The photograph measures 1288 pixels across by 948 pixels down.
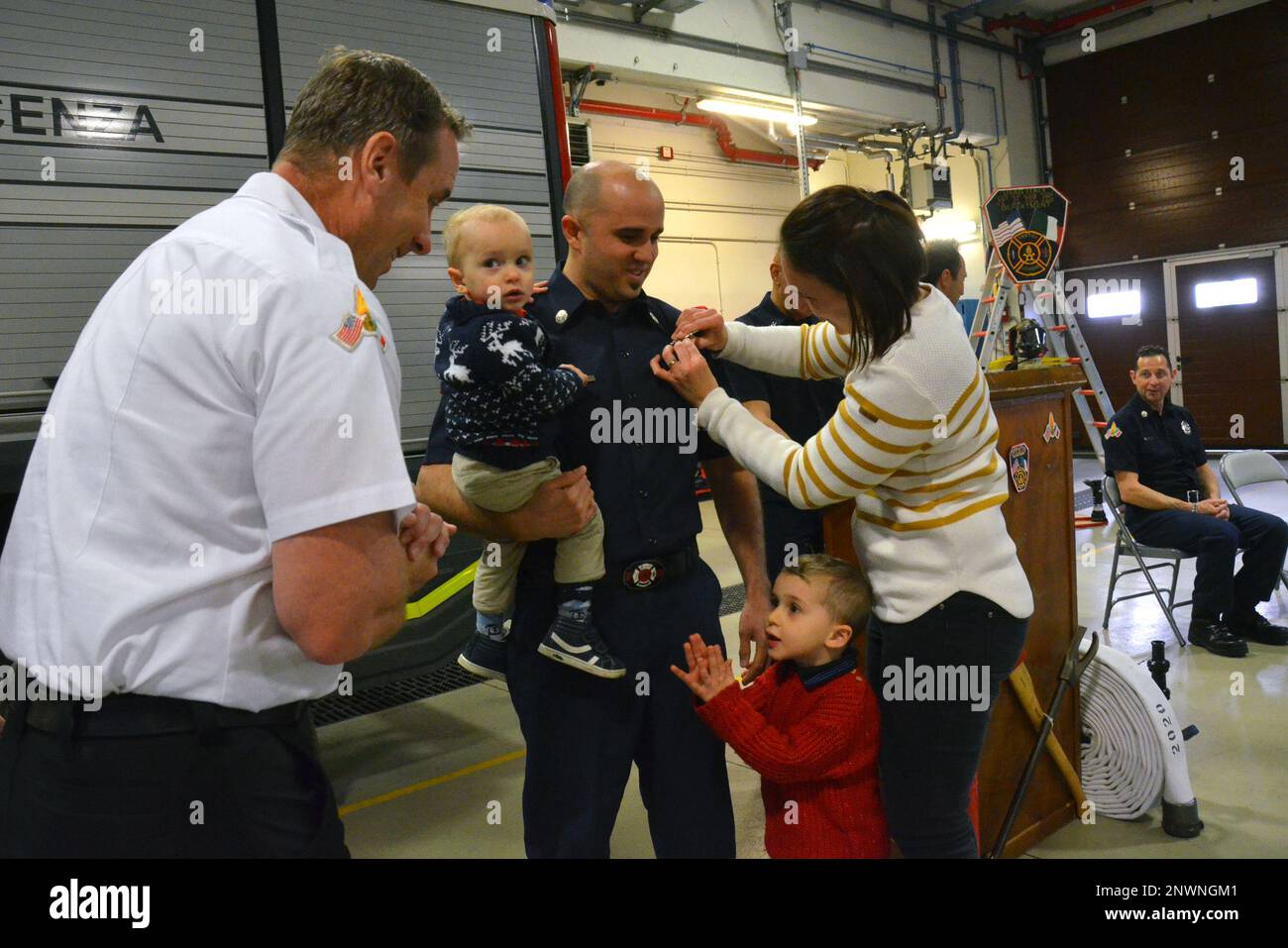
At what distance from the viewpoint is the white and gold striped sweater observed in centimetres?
180

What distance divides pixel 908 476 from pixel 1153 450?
4384 millimetres

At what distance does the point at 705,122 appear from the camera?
12023 millimetres

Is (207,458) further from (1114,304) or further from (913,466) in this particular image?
(1114,304)

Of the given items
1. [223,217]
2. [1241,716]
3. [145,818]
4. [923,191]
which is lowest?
[1241,716]

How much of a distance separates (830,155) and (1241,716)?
1168cm

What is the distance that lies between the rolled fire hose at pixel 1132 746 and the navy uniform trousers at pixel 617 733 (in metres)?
1.87

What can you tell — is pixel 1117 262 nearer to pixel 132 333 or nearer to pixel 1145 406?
pixel 1145 406

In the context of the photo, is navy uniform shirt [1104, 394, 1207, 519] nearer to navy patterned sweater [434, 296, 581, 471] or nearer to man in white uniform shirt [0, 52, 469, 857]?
navy patterned sweater [434, 296, 581, 471]

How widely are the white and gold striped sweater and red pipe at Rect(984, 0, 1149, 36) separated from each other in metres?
14.4

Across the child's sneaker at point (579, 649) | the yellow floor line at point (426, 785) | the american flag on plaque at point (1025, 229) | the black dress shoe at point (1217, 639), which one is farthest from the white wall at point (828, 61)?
the child's sneaker at point (579, 649)

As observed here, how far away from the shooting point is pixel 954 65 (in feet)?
44.0

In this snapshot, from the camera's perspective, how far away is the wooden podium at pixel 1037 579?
114 inches

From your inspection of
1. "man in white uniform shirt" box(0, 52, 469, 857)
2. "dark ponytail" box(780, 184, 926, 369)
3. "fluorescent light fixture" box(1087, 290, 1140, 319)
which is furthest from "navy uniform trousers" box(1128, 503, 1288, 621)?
"fluorescent light fixture" box(1087, 290, 1140, 319)
